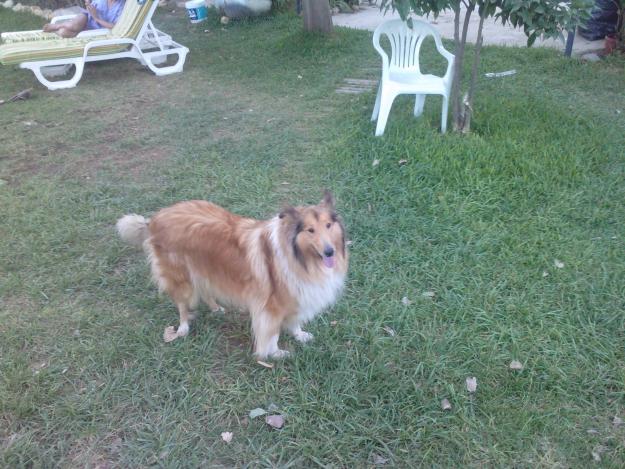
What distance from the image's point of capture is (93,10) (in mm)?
8070

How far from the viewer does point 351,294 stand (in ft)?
10.9

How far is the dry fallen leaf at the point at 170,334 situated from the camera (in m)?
2.99

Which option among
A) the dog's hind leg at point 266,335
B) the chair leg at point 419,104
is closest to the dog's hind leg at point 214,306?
the dog's hind leg at point 266,335

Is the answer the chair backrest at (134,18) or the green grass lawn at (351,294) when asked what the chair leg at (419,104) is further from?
the chair backrest at (134,18)

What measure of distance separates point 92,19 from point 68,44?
1.39m

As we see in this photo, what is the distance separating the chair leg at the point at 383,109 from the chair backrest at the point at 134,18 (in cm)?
431

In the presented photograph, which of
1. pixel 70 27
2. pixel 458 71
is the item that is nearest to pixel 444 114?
pixel 458 71

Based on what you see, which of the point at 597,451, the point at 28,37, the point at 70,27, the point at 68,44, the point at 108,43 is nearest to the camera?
the point at 597,451

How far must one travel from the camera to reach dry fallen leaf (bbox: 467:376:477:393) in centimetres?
265

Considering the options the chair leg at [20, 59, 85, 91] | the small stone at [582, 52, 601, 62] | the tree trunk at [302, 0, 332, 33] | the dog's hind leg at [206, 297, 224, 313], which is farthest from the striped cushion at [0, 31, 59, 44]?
the small stone at [582, 52, 601, 62]

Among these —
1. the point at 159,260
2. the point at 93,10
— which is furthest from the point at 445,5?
the point at 93,10

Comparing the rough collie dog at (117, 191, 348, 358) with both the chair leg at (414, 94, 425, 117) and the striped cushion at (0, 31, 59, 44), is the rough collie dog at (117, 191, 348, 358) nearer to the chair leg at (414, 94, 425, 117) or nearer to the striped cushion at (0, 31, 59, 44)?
the chair leg at (414, 94, 425, 117)

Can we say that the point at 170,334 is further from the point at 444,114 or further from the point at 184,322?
the point at 444,114

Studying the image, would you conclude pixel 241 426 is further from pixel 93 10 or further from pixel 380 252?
pixel 93 10
